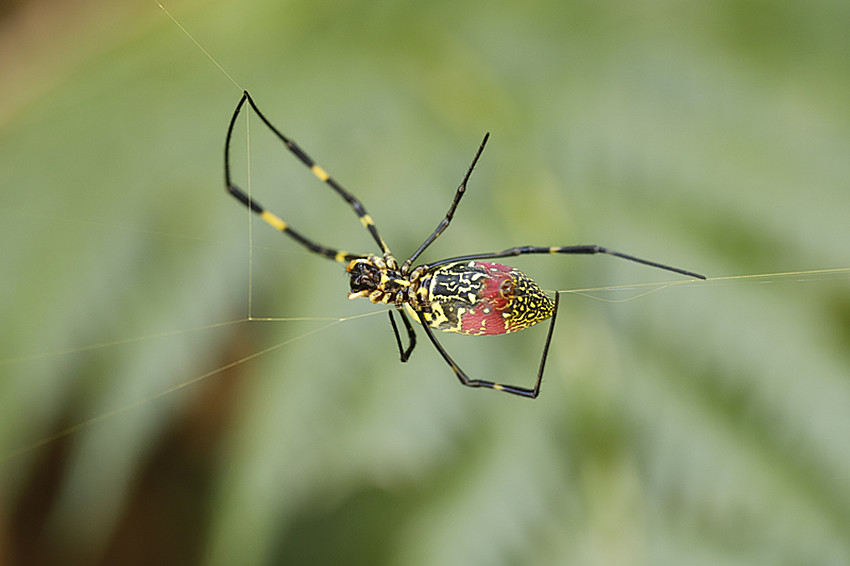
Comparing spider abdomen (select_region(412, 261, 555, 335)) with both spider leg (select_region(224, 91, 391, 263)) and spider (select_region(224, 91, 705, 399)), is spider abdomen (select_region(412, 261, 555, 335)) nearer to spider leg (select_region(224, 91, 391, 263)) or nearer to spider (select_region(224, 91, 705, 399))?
spider (select_region(224, 91, 705, 399))

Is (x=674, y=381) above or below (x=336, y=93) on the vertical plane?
below

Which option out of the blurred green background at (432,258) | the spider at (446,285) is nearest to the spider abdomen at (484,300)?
the spider at (446,285)

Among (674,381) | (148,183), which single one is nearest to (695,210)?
(674,381)

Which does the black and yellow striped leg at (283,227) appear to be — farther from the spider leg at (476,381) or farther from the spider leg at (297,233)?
the spider leg at (476,381)

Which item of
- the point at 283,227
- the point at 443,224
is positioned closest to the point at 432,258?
the point at 443,224

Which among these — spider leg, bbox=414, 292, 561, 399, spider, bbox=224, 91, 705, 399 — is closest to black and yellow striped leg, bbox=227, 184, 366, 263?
spider, bbox=224, 91, 705, 399

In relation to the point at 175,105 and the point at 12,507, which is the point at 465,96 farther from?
the point at 12,507

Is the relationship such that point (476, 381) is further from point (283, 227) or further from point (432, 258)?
point (283, 227)
